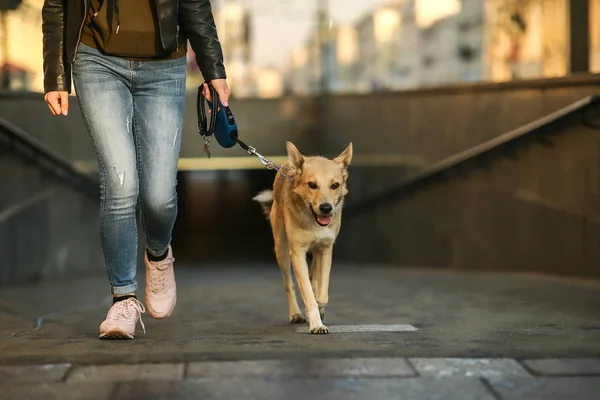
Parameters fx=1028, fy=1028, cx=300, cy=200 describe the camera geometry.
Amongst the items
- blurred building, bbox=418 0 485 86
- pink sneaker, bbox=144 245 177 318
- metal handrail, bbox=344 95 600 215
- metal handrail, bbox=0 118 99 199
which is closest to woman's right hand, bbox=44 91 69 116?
pink sneaker, bbox=144 245 177 318

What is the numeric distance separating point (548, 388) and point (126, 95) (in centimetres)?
217

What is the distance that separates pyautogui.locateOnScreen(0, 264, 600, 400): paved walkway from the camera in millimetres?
3307

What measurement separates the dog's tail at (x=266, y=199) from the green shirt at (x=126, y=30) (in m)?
1.78

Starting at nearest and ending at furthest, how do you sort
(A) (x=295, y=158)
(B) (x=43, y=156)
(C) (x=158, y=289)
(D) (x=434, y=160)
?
1. (C) (x=158, y=289)
2. (A) (x=295, y=158)
3. (B) (x=43, y=156)
4. (D) (x=434, y=160)

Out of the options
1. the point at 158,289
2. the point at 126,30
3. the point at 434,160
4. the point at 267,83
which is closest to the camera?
the point at 126,30

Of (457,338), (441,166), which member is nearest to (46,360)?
(457,338)

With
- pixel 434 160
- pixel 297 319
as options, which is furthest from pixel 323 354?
pixel 434 160

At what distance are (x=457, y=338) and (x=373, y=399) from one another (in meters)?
1.28

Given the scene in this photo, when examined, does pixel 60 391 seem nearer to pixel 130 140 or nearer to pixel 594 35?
pixel 130 140

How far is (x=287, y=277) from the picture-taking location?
5.77 m

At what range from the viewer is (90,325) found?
5.21m

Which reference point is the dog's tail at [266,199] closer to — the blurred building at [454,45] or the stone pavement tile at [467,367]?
the stone pavement tile at [467,367]

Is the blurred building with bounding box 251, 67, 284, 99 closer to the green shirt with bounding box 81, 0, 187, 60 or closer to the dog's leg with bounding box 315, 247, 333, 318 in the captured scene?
the dog's leg with bounding box 315, 247, 333, 318

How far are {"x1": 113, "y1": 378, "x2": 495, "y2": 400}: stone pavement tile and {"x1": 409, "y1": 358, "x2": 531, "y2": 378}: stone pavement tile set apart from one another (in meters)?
0.10
